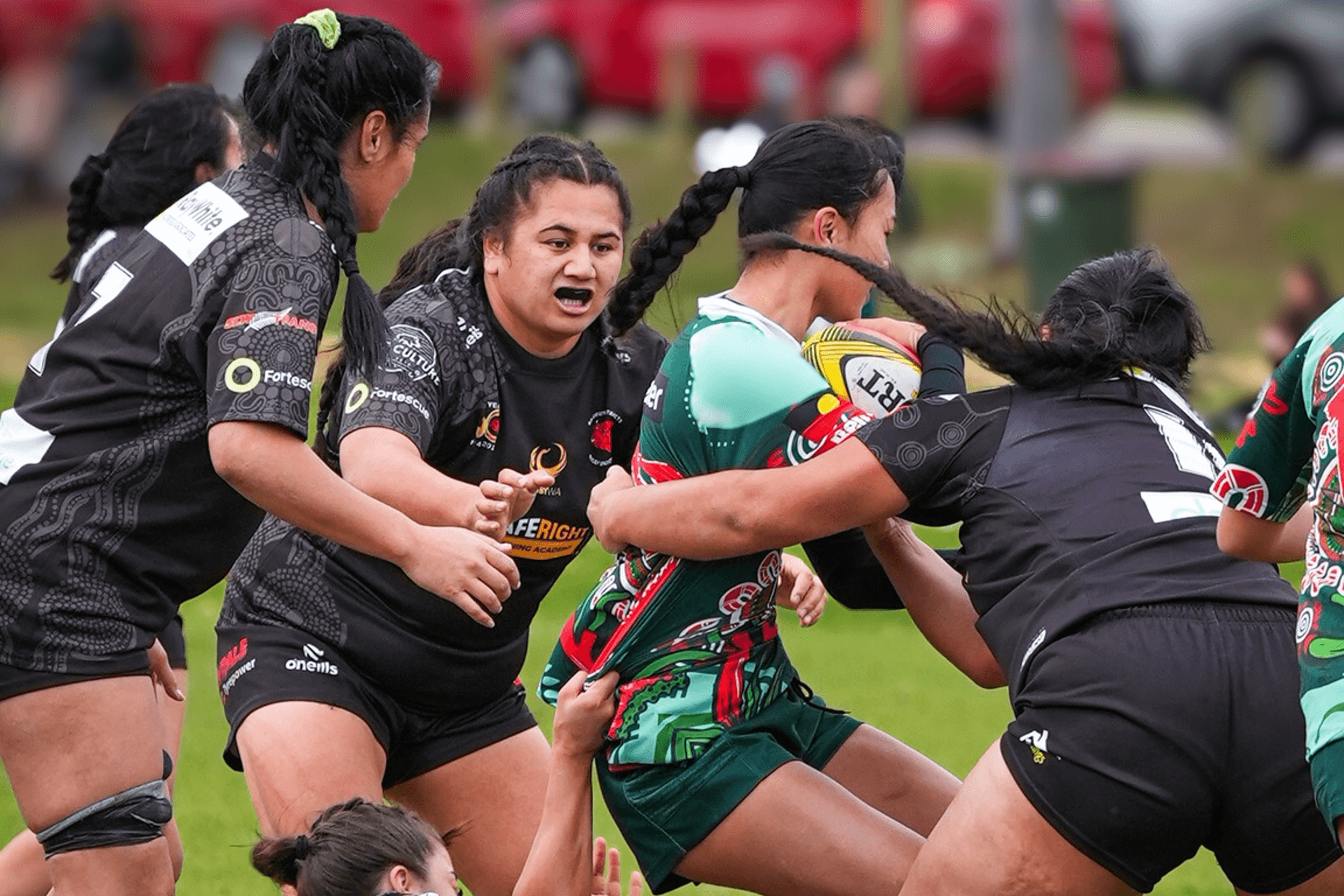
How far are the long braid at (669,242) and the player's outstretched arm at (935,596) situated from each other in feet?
2.35

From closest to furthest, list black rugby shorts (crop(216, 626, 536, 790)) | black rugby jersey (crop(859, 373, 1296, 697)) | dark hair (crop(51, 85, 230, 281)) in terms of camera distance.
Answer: black rugby jersey (crop(859, 373, 1296, 697)) < black rugby shorts (crop(216, 626, 536, 790)) < dark hair (crop(51, 85, 230, 281))

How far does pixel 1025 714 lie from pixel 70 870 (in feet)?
5.93

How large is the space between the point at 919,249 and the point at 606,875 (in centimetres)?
1324

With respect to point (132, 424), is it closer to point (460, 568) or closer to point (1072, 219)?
point (460, 568)

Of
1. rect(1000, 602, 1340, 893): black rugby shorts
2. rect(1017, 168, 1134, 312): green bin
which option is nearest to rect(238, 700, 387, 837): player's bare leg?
rect(1000, 602, 1340, 893): black rugby shorts

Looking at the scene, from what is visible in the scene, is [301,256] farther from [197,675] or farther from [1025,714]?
[197,675]

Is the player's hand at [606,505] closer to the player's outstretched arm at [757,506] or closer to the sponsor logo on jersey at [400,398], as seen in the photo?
the player's outstretched arm at [757,506]

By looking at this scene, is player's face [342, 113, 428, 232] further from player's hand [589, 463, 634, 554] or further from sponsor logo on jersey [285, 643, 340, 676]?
sponsor logo on jersey [285, 643, 340, 676]

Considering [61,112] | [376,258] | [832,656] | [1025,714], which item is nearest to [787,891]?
[1025,714]

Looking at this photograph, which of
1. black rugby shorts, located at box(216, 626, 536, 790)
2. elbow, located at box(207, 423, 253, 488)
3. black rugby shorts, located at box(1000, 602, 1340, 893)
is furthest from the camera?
black rugby shorts, located at box(216, 626, 536, 790)

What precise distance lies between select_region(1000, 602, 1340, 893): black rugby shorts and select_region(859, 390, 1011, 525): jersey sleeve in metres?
0.36

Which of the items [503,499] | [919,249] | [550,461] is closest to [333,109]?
[503,499]

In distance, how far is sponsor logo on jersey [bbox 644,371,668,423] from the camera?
3717mm

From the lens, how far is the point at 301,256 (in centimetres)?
352
